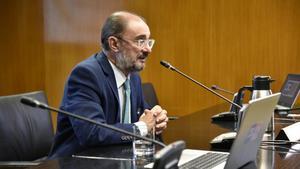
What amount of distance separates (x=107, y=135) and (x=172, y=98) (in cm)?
340

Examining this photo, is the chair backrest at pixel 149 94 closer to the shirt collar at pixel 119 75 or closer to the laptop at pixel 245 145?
the shirt collar at pixel 119 75

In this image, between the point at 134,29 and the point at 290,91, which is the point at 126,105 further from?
the point at 290,91

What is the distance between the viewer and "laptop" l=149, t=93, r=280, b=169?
1.52 m

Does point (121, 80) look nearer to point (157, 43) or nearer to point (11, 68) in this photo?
point (157, 43)

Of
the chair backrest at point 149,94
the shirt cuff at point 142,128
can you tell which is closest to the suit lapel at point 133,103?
the shirt cuff at point 142,128

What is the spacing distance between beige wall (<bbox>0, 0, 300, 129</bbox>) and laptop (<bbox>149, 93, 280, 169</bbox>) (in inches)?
138

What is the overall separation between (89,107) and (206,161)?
651 mm

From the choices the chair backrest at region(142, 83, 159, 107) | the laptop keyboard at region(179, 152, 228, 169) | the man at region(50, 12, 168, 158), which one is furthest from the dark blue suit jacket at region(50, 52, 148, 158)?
the chair backrest at region(142, 83, 159, 107)

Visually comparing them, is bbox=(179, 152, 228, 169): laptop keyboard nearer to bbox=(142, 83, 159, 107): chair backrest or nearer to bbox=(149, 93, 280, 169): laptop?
bbox=(149, 93, 280, 169): laptop

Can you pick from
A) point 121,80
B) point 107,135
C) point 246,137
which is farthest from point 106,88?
point 246,137

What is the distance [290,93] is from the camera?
11.9 ft

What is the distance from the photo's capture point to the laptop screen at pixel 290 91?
11.6ft

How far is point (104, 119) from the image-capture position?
2.27 metres

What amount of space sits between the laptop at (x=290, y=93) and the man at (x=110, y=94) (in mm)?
1261
